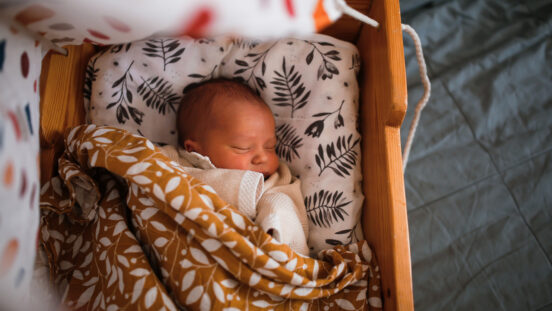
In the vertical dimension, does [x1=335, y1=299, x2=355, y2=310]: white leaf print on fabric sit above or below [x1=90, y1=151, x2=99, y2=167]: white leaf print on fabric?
below

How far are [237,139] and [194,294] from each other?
33 cm

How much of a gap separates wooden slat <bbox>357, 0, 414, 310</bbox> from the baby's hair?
262 mm

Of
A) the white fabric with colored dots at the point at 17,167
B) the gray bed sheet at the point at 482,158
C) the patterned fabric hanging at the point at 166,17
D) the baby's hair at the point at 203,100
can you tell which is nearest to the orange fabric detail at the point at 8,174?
the white fabric with colored dots at the point at 17,167

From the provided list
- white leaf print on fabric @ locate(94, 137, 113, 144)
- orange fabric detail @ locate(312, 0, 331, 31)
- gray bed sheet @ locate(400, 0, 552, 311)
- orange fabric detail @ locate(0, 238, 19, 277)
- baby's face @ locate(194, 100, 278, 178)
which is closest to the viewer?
orange fabric detail @ locate(0, 238, 19, 277)

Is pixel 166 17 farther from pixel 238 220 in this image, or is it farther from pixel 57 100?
pixel 57 100

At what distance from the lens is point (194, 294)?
2.00 feet

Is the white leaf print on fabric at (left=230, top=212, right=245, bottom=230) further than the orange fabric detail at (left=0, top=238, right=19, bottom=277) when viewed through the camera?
Yes

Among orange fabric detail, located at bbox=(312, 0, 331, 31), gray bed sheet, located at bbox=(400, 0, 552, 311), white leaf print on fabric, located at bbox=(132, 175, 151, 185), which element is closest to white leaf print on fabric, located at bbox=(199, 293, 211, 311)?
white leaf print on fabric, located at bbox=(132, 175, 151, 185)

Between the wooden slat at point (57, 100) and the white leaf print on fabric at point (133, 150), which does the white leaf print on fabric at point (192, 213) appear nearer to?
the white leaf print on fabric at point (133, 150)

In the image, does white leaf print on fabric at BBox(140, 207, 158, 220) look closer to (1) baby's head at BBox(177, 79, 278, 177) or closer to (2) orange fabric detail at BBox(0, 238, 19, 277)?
(1) baby's head at BBox(177, 79, 278, 177)

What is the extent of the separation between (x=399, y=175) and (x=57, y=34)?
1.85ft

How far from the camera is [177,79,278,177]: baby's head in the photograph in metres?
0.81

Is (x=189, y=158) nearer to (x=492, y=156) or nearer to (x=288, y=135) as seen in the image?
(x=288, y=135)

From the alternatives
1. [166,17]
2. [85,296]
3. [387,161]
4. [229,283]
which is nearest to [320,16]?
[166,17]
